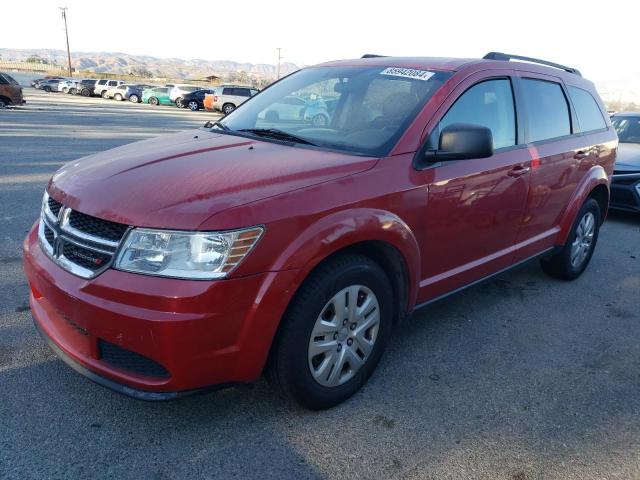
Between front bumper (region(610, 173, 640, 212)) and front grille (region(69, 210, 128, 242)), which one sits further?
front bumper (region(610, 173, 640, 212))

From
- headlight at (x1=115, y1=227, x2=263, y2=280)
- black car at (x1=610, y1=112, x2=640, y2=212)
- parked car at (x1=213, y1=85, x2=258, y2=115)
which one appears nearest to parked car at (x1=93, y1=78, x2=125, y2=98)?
parked car at (x1=213, y1=85, x2=258, y2=115)

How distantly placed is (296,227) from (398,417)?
3.78 ft

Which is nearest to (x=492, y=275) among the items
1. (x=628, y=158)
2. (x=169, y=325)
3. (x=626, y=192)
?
(x=169, y=325)

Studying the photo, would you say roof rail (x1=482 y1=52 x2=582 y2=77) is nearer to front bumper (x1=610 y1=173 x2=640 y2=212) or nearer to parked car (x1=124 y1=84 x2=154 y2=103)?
front bumper (x1=610 y1=173 x2=640 y2=212)

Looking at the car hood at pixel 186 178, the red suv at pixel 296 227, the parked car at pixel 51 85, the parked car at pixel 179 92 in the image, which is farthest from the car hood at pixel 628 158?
the parked car at pixel 51 85

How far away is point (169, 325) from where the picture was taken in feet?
6.86

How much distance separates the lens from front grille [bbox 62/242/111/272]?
88.4 inches

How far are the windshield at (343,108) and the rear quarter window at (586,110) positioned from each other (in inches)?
76.9

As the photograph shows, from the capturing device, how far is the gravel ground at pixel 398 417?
2338 millimetres

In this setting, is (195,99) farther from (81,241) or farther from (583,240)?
(81,241)

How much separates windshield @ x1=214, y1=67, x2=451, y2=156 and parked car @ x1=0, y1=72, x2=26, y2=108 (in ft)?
75.2

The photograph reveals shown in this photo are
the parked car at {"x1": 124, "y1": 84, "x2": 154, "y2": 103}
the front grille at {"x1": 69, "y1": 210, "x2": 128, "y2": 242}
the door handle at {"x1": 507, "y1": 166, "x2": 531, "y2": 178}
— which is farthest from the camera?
the parked car at {"x1": 124, "y1": 84, "x2": 154, "y2": 103}

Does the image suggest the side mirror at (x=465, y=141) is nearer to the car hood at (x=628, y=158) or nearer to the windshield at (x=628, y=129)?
the car hood at (x=628, y=158)

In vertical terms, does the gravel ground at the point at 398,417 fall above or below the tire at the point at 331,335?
below
